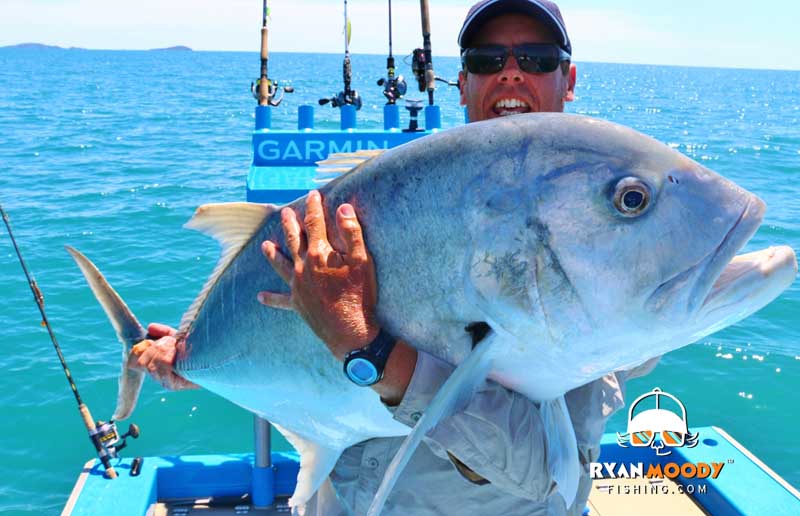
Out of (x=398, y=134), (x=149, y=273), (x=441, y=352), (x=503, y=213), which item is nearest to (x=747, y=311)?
(x=503, y=213)

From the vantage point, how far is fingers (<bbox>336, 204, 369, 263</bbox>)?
65.9 inches

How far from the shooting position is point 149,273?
10.4m

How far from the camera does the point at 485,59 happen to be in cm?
244

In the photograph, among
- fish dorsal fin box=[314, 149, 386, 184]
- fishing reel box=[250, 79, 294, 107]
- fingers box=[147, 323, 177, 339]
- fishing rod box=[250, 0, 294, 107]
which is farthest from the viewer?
fishing reel box=[250, 79, 294, 107]

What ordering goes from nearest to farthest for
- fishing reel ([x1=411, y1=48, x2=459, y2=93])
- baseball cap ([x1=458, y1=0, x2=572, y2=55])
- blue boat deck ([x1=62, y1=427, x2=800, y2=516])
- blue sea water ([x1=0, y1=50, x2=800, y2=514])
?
baseball cap ([x1=458, y1=0, x2=572, y2=55]), blue boat deck ([x1=62, y1=427, x2=800, y2=516]), fishing reel ([x1=411, y1=48, x2=459, y2=93]), blue sea water ([x1=0, y1=50, x2=800, y2=514])

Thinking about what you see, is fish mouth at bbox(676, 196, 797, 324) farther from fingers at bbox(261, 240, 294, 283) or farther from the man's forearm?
fingers at bbox(261, 240, 294, 283)

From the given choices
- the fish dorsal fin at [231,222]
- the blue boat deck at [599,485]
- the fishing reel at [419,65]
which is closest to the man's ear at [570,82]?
the fish dorsal fin at [231,222]

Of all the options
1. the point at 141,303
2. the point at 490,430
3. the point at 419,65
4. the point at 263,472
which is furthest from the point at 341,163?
the point at 141,303

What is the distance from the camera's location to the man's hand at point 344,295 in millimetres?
1658

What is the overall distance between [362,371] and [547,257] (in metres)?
0.50

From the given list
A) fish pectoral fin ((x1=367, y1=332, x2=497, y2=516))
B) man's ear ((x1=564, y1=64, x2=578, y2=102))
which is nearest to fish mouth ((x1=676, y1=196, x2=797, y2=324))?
fish pectoral fin ((x1=367, y1=332, x2=497, y2=516))

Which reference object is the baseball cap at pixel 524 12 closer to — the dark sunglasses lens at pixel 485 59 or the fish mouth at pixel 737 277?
the dark sunglasses lens at pixel 485 59

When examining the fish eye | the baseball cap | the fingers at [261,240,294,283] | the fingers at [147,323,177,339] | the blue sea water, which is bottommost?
the blue sea water

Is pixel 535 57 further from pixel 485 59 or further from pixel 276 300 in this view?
pixel 276 300
